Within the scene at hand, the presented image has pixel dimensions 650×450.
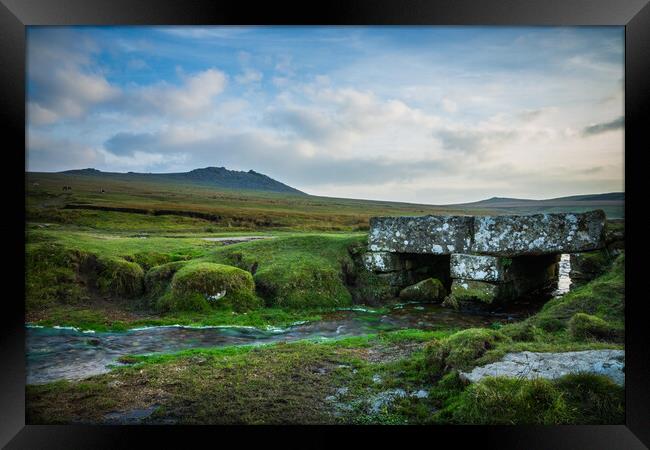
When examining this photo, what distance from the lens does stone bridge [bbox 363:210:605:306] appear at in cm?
707

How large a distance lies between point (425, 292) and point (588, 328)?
3.09 m

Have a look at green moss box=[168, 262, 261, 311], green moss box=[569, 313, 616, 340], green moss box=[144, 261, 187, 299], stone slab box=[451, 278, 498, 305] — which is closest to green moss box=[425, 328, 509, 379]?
green moss box=[569, 313, 616, 340]

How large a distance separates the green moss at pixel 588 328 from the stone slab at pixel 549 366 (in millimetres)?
434

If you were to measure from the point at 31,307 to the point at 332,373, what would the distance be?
16.3 ft

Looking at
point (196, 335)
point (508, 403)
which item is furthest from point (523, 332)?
point (196, 335)

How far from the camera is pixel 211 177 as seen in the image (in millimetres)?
9633

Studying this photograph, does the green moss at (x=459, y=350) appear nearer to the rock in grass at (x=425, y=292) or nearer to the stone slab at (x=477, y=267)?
the stone slab at (x=477, y=267)

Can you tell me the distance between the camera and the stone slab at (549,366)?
448 centimetres

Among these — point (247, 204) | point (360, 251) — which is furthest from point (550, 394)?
point (247, 204)

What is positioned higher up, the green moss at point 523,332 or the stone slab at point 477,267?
the stone slab at point 477,267

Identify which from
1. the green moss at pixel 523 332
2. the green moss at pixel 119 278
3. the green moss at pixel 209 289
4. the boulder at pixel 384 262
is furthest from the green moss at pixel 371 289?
the green moss at pixel 119 278

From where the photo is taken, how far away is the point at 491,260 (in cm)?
741

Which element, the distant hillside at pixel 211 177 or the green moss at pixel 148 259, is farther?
the green moss at pixel 148 259

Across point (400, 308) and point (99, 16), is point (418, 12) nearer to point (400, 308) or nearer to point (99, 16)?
point (99, 16)
